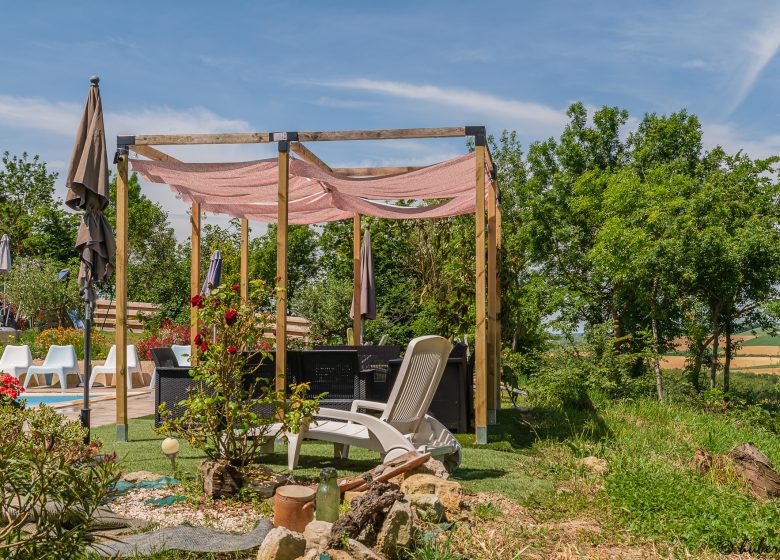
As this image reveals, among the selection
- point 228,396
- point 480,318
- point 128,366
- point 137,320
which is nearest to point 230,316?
point 228,396

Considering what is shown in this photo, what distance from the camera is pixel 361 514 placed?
11.8 ft

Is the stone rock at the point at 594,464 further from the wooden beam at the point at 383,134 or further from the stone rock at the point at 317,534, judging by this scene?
the wooden beam at the point at 383,134

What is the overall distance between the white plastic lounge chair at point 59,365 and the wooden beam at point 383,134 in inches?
327

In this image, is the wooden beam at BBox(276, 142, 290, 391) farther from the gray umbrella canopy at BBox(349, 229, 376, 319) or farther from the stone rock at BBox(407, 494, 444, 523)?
the gray umbrella canopy at BBox(349, 229, 376, 319)

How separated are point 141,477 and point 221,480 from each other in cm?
81

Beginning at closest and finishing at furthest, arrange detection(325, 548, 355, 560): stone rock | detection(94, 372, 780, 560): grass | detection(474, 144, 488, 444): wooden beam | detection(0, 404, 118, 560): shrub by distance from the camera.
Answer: detection(0, 404, 118, 560): shrub → detection(325, 548, 355, 560): stone rock → detection(94, 372, 780, 560): grass → detection(474, 144, 488, 444): wooden beam

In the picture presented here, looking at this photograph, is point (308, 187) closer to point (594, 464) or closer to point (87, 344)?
point (87, 344)

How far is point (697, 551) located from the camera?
3.85 m

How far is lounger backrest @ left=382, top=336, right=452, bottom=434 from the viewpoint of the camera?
17.5 ft

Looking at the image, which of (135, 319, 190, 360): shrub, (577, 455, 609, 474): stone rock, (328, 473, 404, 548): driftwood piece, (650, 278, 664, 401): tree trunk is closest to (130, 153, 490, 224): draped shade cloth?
(577, 455, 609, 474): stone rock

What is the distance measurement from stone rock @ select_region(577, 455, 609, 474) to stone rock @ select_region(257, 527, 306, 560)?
110 inches

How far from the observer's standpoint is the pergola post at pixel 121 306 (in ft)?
23.7

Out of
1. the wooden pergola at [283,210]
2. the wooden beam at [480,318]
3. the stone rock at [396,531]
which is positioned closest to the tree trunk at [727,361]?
the wooden pergola at [283,210]

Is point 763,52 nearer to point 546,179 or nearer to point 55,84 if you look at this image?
point 55,84
